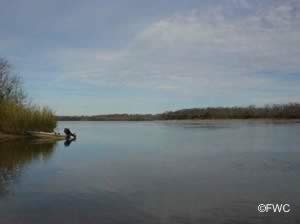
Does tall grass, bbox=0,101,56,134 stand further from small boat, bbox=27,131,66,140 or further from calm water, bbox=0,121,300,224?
calm water, bbox=0,121,300,224

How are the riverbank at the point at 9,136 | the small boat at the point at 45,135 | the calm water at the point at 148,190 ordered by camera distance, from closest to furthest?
the calm water at the point at 148,190 < the riverbank at the point at 9,136 < the small boat at the point at 45,135

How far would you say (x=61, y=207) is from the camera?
854 centimetres

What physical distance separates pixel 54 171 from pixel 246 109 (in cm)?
10270

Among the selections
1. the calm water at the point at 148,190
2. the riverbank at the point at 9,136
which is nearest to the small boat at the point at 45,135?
the riverbank at the point at 9,136

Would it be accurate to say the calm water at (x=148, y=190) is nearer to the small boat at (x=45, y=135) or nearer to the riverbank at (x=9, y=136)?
the small boat at (x=45, y=135)

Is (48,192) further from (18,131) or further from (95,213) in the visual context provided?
(18,131)

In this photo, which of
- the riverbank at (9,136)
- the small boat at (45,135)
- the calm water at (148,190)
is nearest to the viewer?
the calm water at (148,190)

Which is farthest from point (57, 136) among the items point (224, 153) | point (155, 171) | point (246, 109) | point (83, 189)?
point (246, 109)

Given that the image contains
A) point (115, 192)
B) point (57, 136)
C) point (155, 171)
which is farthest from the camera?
point (57, 136)

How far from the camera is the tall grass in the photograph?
32.1m

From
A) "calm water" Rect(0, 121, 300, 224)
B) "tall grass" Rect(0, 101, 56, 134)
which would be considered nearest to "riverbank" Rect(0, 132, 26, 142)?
"tall grass" Rect(0, 101, 56, 134)

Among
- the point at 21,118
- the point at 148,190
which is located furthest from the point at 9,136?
the point at 148,190

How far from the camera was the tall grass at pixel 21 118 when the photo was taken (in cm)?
3209

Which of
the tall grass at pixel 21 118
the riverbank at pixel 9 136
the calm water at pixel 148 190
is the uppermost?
the tall grass at pixel 21 118
